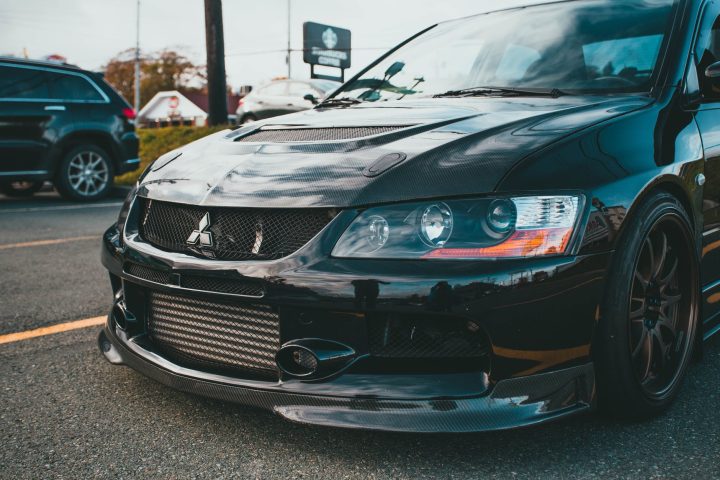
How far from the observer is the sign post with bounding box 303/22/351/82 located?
2593cm

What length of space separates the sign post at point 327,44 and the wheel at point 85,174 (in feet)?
52.1

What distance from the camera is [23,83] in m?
9.21

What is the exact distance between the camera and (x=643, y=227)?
7.73ft

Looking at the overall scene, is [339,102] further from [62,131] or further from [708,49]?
[62,131]

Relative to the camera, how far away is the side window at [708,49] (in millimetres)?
2984

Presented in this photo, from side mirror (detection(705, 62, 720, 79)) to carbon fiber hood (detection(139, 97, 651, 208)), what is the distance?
0.33m

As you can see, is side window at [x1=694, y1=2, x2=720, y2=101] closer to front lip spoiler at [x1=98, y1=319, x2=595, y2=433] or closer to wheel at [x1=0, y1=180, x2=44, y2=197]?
front lip spoiler at [x1=98, y1=319, x2=595, y2=433]

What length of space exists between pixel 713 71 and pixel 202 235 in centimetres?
199

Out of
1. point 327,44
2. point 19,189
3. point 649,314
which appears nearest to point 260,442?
point 649,314

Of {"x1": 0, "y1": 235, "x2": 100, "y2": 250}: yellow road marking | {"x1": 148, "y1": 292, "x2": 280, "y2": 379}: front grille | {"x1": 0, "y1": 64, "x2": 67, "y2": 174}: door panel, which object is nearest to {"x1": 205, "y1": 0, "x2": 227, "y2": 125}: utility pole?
{"x1": 0, "y1": 64, "x2": 67, "y2": 174}: door panel

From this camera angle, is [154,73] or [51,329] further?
[154,73]

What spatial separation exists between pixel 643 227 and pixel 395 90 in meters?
1.60

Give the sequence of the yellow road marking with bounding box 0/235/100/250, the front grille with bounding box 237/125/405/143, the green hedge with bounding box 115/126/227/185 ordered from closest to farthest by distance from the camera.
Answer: the front grille with bounding box 237/125/405/143
the yellow road marking with bounding box 0/235/100/250
the green hedge with bounding box 115/126/227/185

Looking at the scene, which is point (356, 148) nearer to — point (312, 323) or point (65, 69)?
point (312, 323)
